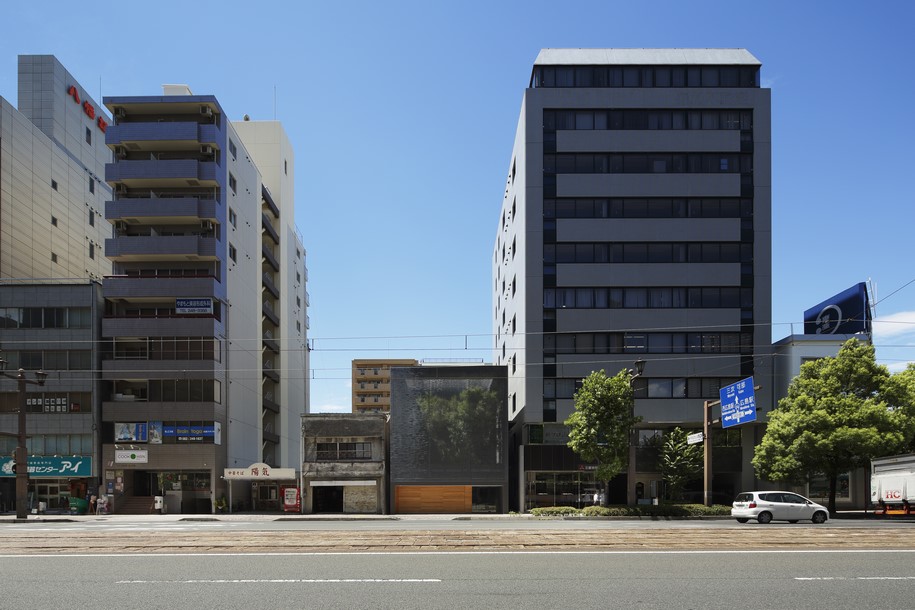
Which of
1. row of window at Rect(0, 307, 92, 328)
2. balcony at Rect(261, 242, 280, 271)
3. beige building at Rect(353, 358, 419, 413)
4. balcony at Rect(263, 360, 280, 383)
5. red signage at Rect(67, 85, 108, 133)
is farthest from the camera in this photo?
beige building at Rect(353, 358, 419, 413)

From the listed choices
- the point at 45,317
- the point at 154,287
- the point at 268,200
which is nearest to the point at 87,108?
the point at 268,200

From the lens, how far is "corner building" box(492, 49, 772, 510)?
54.5 metres

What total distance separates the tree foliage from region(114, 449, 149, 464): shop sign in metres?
29.8

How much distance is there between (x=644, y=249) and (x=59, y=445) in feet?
142

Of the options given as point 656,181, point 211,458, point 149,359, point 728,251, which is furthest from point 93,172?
point 728,251

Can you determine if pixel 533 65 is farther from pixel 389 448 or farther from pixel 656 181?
pixel 389 448

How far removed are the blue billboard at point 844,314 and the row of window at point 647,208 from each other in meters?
9.96

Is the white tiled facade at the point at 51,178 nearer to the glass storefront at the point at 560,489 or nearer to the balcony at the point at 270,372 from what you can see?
the balcony at the point at 270,372

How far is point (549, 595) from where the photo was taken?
1235cm

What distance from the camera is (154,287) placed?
55062 millimetres

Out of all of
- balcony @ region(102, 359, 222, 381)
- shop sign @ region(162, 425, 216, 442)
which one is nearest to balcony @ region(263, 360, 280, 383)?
balcony @ region(102, 359, 222, 381)

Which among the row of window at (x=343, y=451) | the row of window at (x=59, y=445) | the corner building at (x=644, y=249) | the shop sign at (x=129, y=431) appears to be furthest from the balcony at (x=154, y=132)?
the row of window at (x=343, y=451)

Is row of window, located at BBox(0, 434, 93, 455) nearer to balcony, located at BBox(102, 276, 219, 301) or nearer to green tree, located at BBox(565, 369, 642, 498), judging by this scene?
balcony, located at BBox(102, 276, 219, 301)

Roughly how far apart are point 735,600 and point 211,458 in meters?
47.0
